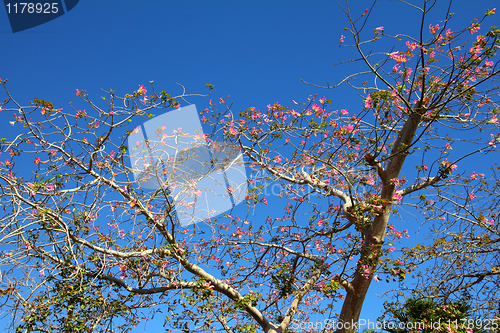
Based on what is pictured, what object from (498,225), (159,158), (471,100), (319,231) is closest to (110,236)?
(159,158)

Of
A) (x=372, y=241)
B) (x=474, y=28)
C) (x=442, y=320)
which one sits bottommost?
(x=442, y=320)

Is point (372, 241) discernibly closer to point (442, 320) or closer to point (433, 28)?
point (442, 320)

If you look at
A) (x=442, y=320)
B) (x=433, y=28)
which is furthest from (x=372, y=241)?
(x=433, y=28)

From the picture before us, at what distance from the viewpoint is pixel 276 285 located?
210 inches

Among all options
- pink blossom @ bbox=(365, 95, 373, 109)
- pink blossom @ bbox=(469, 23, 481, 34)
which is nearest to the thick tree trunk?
pink blossom @ bbox=(365, 95, 373, 109)

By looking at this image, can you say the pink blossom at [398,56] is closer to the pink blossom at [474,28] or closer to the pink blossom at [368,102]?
the pink blossom at [368,102]

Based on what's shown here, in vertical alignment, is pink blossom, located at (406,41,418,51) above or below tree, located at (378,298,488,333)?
above

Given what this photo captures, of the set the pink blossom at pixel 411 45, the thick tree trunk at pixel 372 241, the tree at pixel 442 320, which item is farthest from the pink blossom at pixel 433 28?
Result: the tree at pixel 442 320

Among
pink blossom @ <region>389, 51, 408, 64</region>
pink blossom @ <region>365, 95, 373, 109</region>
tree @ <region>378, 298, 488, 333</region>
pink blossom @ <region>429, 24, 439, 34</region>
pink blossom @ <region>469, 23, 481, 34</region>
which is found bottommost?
tree @ <region>378, 298, 488, 333</region>

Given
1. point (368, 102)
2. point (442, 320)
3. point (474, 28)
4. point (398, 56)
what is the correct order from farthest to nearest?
point (442, 320) < point (368, 102) < point (398, 56) < point (474, 28)

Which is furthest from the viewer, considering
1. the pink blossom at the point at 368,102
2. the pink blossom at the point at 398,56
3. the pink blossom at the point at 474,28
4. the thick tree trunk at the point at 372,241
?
the thick tree trunk at the point at 372,241

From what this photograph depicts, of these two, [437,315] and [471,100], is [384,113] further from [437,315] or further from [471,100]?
[437,315]

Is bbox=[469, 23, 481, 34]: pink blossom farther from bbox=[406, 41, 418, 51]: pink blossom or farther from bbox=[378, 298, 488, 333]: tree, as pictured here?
bbox=[378, 298, 488, 333]: tree

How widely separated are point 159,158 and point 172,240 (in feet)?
4.04
